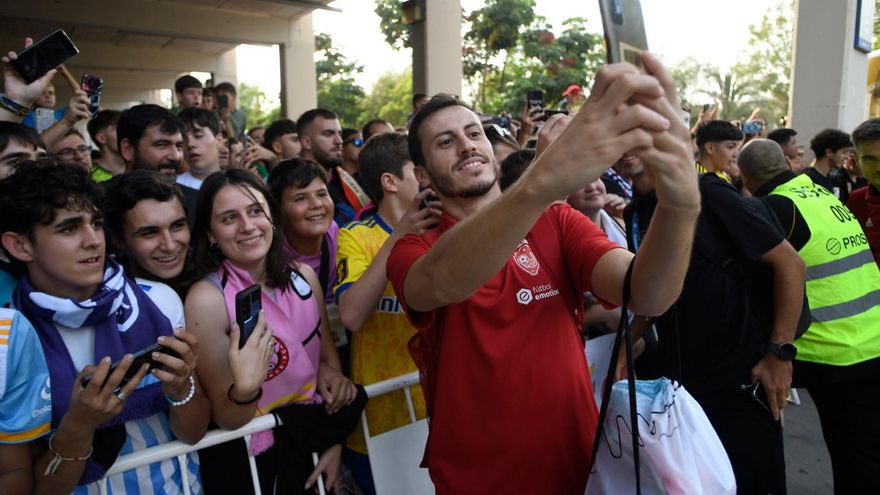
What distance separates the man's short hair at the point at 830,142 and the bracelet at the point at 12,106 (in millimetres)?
7095

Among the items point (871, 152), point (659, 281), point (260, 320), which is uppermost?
point (871, 152)

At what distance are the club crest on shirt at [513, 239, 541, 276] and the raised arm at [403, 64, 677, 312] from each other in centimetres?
35

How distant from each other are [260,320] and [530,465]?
95cm

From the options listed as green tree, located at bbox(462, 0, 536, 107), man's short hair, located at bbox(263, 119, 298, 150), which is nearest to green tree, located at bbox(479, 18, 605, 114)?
green tree, located at bbox(462, 0, 536, 107)

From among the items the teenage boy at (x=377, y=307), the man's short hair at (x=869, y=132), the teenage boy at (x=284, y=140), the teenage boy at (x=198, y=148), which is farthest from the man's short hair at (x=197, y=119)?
the man's short hair at (x=869, y=132)

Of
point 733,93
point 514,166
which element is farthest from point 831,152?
point 733,93

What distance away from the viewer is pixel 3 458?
63.5 inches

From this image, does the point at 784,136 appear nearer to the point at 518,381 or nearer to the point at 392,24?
the point at 518,381

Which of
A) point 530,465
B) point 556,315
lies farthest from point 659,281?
point 530,465

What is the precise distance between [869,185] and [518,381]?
4.25 meters

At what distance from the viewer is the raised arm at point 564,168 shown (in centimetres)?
105

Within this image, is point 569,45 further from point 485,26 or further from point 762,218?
point 762,218

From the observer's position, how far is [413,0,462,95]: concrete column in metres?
8.60

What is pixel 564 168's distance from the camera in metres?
1.11
